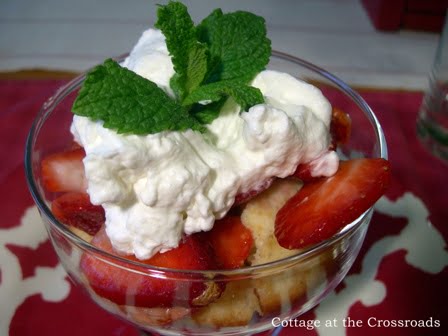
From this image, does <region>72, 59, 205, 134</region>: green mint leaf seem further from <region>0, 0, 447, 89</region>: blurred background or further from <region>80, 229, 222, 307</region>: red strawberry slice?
<region>0, 0, 447, 89</region>: blurred background

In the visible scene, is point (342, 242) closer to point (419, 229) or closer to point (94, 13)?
point (419, 229)

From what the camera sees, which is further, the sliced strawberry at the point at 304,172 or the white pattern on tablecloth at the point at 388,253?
the white pattern on tablecloth at the point at 388,253

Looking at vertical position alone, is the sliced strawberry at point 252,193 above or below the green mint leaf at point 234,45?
below

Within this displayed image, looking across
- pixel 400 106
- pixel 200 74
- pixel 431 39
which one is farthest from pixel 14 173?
pixel 431 39

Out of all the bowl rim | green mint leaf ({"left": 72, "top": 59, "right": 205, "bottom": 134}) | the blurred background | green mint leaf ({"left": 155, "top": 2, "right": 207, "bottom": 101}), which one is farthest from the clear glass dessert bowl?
the blurred background

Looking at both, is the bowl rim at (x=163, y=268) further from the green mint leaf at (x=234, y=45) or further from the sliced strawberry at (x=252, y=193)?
the green mint leaf at (x=234, y=45)

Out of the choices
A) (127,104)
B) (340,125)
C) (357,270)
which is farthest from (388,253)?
(127,104)

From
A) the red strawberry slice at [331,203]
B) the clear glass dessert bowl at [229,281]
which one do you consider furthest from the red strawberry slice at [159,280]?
the red strawberry slice at [331,203]
